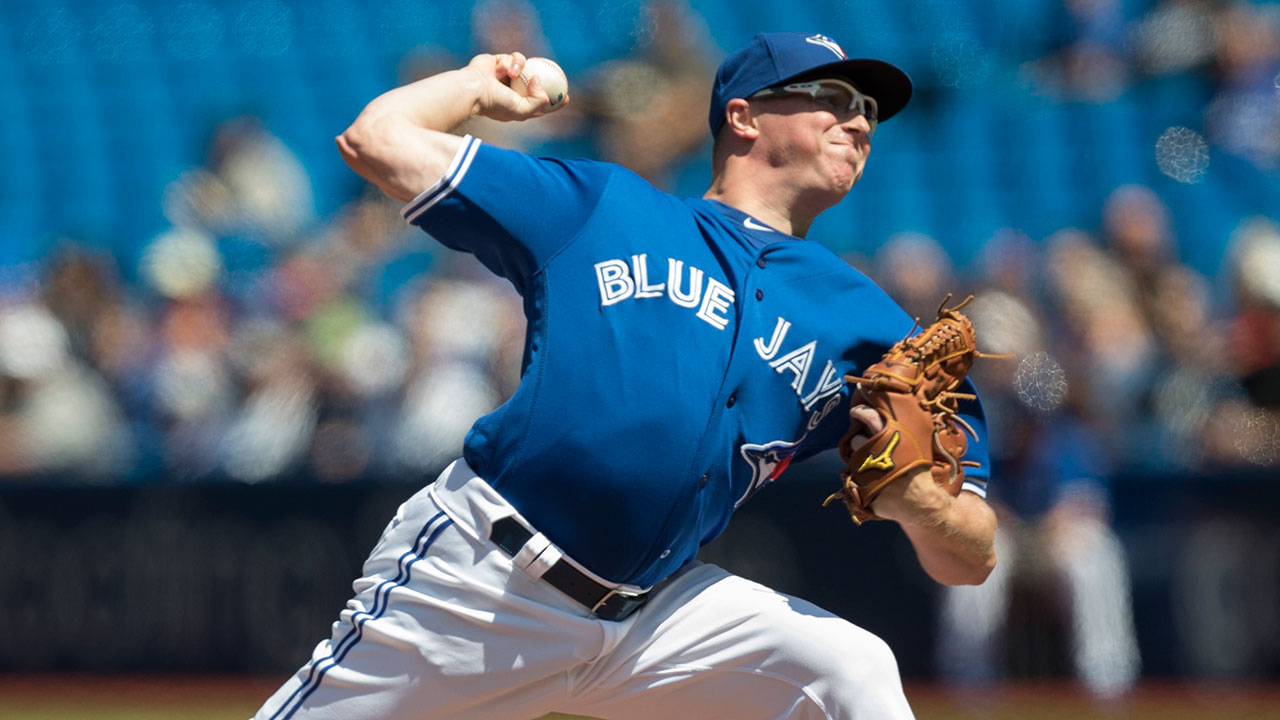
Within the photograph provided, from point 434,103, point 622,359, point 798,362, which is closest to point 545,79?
point 434,103

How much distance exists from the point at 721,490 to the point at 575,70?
24.5ft

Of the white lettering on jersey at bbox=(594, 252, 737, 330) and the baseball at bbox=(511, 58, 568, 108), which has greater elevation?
the baseball at bbox=(511, 58, 568, 108)

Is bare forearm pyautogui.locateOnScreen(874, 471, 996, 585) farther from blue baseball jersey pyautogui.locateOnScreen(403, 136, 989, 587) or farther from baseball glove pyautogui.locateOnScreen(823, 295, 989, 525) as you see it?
blue baseball jersey pyautogui.locateOnScreen(403, 136, 989, 587)

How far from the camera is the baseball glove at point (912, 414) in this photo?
116 inches

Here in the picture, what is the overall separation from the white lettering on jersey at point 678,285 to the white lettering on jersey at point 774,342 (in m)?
0.16

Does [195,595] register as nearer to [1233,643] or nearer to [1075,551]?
[1075,551]

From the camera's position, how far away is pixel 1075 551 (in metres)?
7.47

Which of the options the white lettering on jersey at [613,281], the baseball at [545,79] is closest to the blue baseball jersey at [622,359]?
the white lettering on jersey at [613,281]

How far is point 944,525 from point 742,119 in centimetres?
102

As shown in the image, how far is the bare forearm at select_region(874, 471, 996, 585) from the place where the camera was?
299 centimetres

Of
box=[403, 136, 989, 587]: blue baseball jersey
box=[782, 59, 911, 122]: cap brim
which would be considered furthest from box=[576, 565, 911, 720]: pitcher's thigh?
box=[782, 59, 911, 122]: cap brim

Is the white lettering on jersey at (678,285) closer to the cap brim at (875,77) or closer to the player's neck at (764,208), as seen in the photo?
the player's neck at (764,208)

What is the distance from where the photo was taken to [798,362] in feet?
9.89

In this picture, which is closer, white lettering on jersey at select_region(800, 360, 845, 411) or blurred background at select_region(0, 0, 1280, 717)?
white lettering on jersey at select_region(800, 360, 845, 411)
